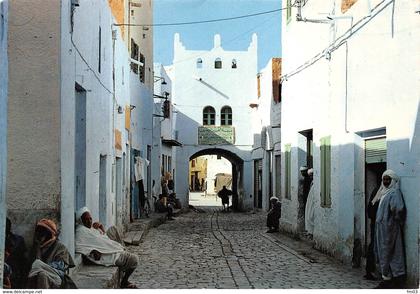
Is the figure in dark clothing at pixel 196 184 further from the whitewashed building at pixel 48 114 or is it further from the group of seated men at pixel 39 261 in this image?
the group of seated men at pixel 39 261

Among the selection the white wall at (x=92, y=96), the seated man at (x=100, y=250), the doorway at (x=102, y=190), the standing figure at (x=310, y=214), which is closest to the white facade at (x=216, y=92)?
the white wall at (x=92, y=96)

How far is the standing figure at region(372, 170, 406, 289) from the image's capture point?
6.50 meters

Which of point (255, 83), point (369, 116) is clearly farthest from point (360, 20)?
point (255, 83)

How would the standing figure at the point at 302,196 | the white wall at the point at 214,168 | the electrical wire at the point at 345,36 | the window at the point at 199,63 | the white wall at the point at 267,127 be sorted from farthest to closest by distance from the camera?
the white wall at the point at 214,168, the window at the point at 199,63, the white wall at the point at 267,127, the standing figure at the point at 302,196, the electrical wire at the point at 345,36

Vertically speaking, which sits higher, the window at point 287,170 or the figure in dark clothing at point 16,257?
the window at point 287,170

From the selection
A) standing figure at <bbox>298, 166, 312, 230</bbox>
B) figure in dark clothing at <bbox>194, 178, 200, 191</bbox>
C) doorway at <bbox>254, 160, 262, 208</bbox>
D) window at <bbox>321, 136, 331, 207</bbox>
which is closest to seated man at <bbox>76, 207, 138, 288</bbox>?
window at <bbox>321, 136, 331, 207</bbox>

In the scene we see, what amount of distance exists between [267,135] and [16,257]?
15.7 m

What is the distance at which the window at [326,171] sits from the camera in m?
9.70

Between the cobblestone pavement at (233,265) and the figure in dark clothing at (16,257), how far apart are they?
1.81m

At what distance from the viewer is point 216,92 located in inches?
1020

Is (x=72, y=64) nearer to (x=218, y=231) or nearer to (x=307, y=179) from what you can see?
(x=307, y=179)

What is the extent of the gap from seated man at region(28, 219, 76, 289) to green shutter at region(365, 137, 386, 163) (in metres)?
4.19

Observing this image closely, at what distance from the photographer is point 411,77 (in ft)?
21.1

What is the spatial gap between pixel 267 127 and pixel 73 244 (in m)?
14.9
